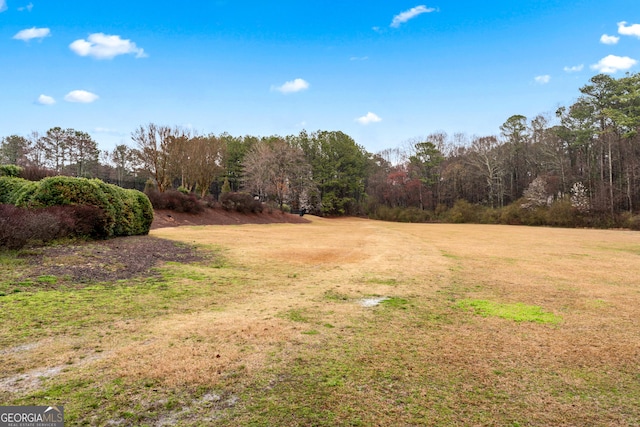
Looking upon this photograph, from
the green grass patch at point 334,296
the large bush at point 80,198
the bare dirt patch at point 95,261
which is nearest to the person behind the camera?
the green grass patch at point 334,296

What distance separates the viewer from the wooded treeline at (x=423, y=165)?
3300 centimetres

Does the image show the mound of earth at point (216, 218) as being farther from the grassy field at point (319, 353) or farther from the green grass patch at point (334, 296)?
the green grass patch at point (334, 296)

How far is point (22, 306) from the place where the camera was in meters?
4.27

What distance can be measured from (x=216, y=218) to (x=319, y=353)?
2487 centimetres

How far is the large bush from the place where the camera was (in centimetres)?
927

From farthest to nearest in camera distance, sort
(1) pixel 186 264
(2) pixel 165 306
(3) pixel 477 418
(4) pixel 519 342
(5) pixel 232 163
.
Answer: (5) pixel 232 163 < (1) pixel 186 264 < (2) pixel 165 306 < (4) pixel 519 342 < (3) pixel 477 418

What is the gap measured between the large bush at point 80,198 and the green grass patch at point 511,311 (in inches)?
391

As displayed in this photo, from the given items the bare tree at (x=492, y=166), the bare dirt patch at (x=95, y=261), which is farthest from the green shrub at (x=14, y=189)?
the bare tree at (x=492, y=166)

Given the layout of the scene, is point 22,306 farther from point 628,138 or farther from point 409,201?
point 409,201

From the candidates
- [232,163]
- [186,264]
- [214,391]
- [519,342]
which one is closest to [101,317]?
[214,391]

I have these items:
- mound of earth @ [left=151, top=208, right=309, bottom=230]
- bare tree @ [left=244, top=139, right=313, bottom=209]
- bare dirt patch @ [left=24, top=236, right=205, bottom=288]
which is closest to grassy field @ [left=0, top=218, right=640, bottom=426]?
bare dirt patch @ [left=24, top=236, right=205, bottom=288]

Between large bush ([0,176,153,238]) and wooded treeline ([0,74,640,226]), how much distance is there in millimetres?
18470

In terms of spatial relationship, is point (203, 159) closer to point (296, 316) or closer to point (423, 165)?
point (423, 165)

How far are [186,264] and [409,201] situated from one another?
48.5 meters
